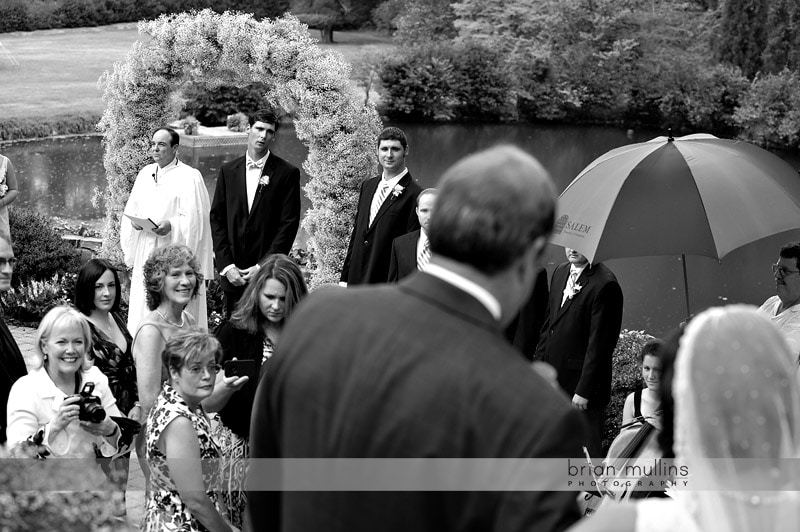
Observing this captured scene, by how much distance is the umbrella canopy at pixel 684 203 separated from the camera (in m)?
4.81


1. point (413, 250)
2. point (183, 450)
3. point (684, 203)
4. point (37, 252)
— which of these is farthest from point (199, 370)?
point (37, 252)

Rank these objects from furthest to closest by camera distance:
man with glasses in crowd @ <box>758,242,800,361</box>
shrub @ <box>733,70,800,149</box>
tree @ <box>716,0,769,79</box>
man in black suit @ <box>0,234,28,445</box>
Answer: tree @ <box>716,0,769,79</box> < shrub @ <box>733,70,800,149</box> < man with glasses in crowd @ <box>758,242,800,361</box> < man in black suit @ <box>0,234,28,445</box>

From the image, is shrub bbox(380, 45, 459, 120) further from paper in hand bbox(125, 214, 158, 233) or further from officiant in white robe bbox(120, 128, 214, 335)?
paper in hand bbox(125, 214, 158, 233)

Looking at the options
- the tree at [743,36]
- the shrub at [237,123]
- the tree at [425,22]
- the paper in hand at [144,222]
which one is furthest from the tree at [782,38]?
the paper in hand at [144,222]

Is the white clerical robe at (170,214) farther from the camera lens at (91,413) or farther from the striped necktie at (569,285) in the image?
the camera lens at (91,413)

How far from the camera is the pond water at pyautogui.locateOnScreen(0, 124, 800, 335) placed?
15.6 metres

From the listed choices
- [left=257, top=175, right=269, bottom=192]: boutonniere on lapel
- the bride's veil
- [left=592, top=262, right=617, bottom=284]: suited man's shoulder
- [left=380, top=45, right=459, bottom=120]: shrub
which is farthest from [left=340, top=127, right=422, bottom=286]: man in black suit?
[left=380, top=45, right=459, bottom=120]: shrub

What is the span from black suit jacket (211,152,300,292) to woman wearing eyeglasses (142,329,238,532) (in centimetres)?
376

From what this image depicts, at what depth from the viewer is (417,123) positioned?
33406 mm

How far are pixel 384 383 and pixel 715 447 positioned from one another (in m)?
0.54

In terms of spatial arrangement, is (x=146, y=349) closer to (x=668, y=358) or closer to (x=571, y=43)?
(x=668, y=358)

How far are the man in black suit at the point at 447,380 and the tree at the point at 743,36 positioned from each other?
30.3m

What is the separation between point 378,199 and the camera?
23.4 ft

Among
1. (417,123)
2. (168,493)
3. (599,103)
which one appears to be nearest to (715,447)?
(168,493)
